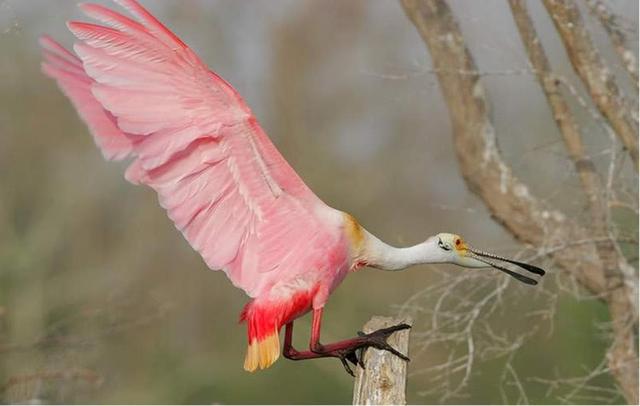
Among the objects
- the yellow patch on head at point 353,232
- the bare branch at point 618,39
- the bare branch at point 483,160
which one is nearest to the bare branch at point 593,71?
the bare branch at point 618,39

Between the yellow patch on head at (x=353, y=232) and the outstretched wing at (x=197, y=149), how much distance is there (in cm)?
5

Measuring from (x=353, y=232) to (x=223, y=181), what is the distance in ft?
1.02

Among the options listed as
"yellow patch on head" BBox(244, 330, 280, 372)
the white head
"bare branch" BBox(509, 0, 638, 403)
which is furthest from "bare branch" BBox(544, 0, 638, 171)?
"yellow patch on head" BBox(244, 330, 280, 372)

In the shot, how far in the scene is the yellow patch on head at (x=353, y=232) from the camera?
9.90ft

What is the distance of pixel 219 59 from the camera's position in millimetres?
7707

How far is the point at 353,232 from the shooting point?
3.02 m

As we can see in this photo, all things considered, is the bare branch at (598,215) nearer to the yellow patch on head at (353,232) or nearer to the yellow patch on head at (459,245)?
the yellow patch on head at (459,245)

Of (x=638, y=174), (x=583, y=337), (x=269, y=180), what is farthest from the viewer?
(x=583, y=337)

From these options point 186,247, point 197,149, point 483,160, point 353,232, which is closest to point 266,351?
point 353,232

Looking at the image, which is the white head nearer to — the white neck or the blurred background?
the white neck

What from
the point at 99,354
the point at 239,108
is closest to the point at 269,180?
the point at 239,108

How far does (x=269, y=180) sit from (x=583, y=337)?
3.88m

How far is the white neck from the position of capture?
3049mm

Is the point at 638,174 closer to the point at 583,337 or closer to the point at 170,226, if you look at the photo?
the point at 583,337
